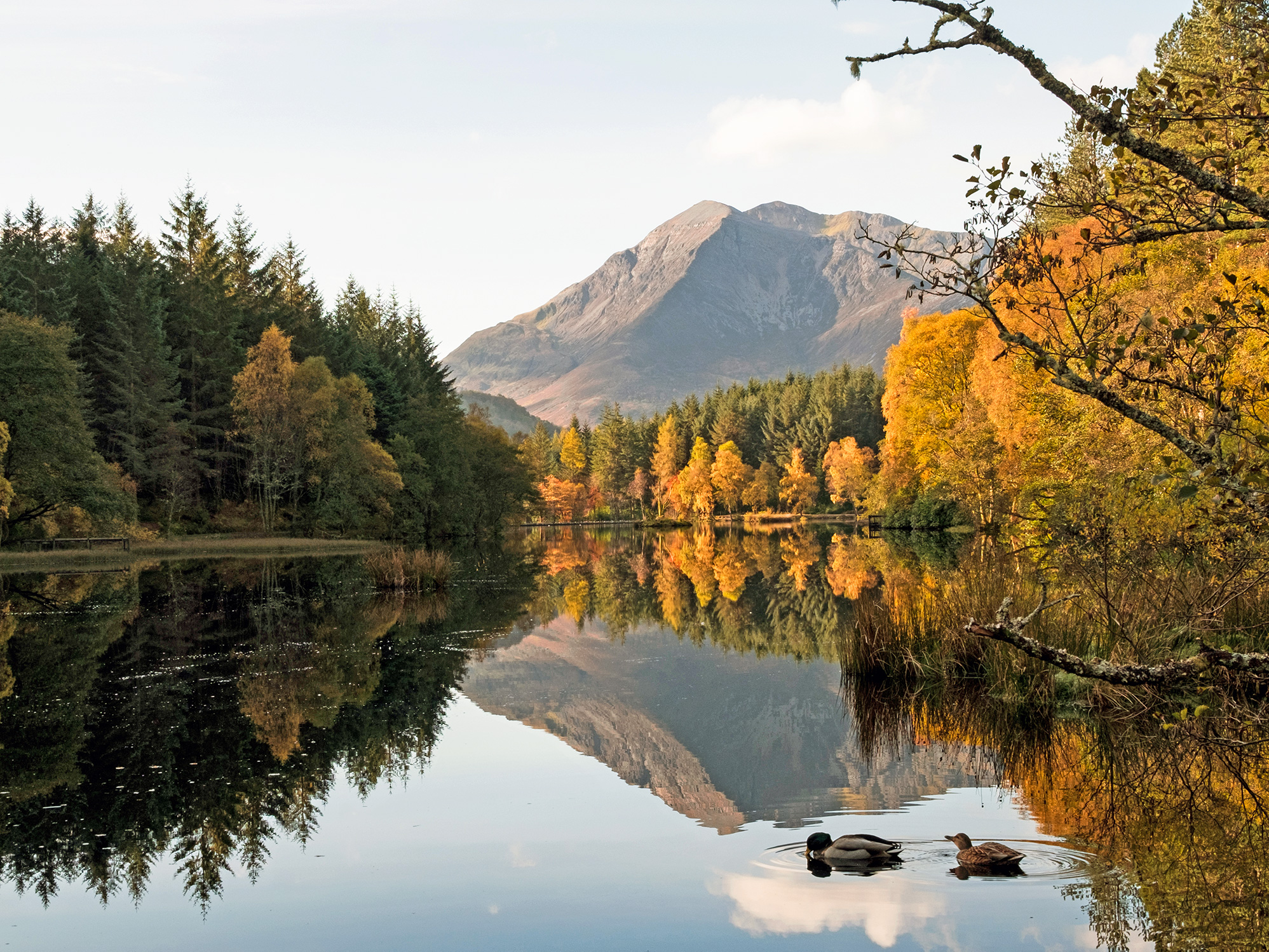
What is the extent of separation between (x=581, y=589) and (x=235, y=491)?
36089 mm

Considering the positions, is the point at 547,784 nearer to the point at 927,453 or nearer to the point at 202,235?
the point at 927,453

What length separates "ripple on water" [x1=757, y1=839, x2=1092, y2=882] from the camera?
6.93 m

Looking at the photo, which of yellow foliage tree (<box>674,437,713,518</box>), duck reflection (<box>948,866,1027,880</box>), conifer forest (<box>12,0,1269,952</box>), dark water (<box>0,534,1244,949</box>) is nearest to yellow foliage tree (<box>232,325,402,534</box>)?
conifer forest (<box>12,0,1269,952</box>)

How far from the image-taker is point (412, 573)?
101 ft

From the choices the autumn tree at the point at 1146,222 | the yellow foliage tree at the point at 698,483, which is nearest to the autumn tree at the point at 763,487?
the yellow foliage tree at the point at 698,483

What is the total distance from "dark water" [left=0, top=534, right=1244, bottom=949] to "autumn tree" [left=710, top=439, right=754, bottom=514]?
89.4m

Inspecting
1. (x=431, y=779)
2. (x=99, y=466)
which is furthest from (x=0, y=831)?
(x=99, y=466)

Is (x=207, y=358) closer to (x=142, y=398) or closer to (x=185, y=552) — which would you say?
(x=142, y=398)

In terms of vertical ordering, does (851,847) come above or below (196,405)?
below

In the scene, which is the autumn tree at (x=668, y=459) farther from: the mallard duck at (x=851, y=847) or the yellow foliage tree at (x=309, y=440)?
the mallard duck at (x=851, y=847)

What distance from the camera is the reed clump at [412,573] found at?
29.9m

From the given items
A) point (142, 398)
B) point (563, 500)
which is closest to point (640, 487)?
point (563, 500)

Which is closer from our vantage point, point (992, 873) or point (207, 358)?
point (992, 873)

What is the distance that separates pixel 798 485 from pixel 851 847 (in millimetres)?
101668
